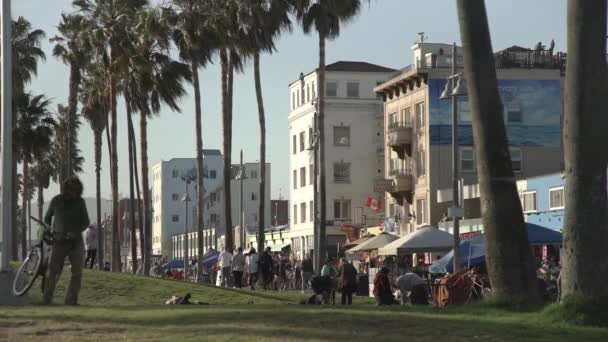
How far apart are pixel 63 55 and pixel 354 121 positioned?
36.6 metres

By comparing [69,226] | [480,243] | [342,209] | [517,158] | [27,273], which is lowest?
[27,273]

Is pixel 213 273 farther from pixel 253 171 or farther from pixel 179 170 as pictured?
pixel 179 170

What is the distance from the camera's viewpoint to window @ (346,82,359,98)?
9728 centimetres

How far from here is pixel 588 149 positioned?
13.3 meters

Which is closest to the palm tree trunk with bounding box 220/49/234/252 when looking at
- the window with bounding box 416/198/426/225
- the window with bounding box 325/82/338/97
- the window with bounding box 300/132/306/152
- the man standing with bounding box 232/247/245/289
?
the man standing with bounding box 232/247/245/289

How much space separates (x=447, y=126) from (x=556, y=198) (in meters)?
16.3

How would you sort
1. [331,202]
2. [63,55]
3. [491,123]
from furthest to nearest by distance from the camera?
[331,202]
[63,55]
[491,123]

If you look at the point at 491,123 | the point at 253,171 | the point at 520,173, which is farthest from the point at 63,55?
the point at 253,171

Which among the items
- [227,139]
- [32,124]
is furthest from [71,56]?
[227,139]

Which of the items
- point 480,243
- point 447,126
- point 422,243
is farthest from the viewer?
point 447,126

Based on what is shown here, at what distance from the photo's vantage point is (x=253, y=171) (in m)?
152

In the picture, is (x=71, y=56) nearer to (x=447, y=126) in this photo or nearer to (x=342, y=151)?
(x=447, y=126)

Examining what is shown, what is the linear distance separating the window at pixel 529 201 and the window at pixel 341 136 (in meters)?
36.3

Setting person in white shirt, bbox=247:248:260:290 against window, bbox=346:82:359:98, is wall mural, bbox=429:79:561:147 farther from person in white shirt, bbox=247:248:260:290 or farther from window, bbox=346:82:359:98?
Result: person in white shirt, bbox=247:248:260:290
